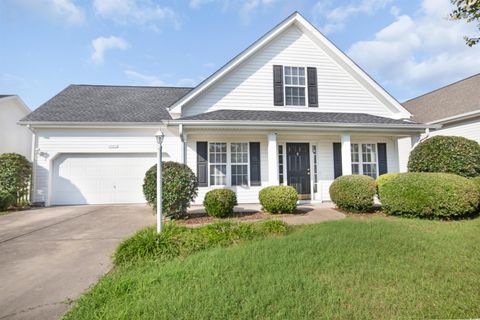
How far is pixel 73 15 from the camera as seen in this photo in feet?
31.5

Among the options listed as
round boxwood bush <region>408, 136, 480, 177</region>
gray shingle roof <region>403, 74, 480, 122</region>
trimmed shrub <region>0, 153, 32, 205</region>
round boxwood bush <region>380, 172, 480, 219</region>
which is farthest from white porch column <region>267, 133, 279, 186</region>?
gray shingle roof <region>403, 74, 480, 122</region>

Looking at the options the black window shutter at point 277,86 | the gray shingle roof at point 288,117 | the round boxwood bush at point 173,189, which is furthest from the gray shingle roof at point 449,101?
the round boxwood bush at point 173,189

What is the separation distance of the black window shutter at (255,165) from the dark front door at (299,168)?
4.40ft

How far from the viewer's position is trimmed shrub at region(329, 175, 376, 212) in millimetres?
7777

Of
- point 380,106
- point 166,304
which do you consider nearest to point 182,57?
point 380,106

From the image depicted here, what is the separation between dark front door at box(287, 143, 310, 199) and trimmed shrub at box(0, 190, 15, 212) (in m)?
11.3

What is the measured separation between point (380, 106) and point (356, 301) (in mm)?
11629

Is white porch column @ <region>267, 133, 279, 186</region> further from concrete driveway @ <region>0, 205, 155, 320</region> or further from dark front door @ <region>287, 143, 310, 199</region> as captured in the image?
concrete driveway @ <region>0, 205, 155, 320</region>

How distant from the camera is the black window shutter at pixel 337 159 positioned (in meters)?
11.1

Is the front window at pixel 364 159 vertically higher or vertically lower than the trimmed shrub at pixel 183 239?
higher

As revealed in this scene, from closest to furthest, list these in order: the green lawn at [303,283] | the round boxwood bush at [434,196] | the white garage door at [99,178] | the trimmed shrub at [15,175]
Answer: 1. the green lawn at [303,283]
2. the round boxwood bush at [434,196]
3. the trimmed shrub at [15,175]
4. the white garage door at [99,178]

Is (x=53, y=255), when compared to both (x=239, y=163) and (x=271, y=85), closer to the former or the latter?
(x=239, y=163)

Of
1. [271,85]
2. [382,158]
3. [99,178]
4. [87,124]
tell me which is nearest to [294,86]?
[271,85]

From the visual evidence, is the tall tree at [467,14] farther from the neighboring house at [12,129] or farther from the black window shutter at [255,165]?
the neighboring house at [12,129]
